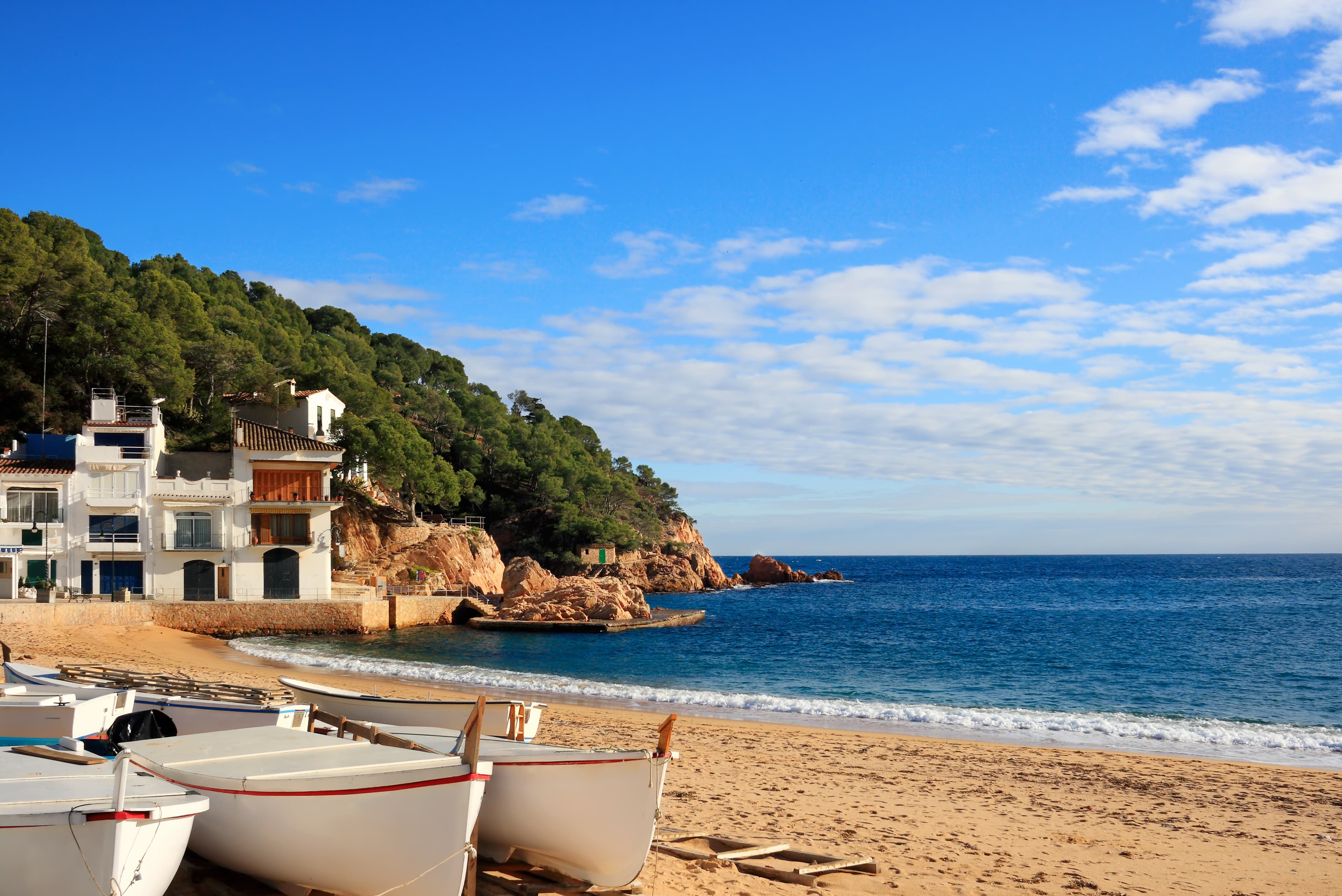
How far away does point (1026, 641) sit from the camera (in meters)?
43.3

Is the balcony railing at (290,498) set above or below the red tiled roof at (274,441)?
below

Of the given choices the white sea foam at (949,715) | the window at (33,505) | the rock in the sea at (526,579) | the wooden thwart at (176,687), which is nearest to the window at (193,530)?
the window at (33,505)

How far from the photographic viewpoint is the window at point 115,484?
37938 millimetres

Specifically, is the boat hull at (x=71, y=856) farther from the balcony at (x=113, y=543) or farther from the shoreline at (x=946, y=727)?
the balcony at (x=113, y=543)

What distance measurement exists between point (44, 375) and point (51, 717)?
3930 centimetres

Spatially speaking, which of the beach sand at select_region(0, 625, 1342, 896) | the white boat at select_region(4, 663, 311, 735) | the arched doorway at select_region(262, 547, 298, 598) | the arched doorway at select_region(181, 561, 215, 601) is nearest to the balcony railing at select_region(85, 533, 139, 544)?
the arched doorway at select_region(181, 561, 215, 601)

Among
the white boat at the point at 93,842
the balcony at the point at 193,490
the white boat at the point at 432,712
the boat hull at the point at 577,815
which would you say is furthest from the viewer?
the balcony at the point at 193,490

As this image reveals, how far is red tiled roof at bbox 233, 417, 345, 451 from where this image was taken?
41.4 m

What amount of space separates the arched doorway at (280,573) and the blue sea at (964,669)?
4.02 metres

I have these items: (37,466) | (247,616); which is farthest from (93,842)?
(37,466)

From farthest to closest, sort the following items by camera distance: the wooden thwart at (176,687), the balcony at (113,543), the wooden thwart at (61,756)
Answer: the balcony at (113,543)
the wooden thwart at (176,687)
the wooden thwart at (61,756)

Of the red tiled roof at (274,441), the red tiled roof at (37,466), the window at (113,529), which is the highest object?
the red tiled roof at (274,441)

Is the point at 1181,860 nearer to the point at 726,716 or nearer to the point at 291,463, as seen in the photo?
the point at 726,716

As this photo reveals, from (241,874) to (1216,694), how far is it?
90.7 ft
